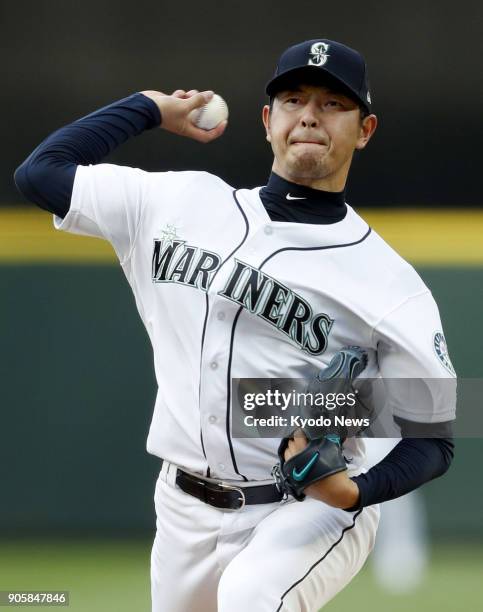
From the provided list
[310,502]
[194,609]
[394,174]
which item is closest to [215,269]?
[310,502]

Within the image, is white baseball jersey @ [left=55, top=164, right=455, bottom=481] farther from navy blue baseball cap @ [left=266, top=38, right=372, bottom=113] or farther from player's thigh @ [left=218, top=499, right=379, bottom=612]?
navy blue baseball cap @ [left=266, top=38, right=372, bottom=113]

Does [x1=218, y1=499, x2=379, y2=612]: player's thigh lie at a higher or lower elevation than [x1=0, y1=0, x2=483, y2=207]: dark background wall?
lower

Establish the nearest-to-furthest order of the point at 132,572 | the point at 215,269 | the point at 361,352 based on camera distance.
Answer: the point at 361,352
the point at 215,269
the point at 132,572

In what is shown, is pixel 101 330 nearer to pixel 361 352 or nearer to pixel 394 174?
pixel 394 174

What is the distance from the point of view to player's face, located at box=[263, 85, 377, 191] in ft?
5.88

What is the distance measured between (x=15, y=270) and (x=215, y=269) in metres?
1.85

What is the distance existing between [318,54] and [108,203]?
422 mm

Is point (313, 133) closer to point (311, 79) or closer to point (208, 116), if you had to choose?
point (311, 79)

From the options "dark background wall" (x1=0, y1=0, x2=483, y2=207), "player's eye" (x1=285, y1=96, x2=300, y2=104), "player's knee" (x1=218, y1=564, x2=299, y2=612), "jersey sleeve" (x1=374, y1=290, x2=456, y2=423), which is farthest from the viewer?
"dark background wall" (x1=0, y1=0, x2=483, y2=207)

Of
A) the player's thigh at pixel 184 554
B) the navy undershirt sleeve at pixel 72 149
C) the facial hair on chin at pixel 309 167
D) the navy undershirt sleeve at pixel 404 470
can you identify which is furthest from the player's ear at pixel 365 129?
the player's thigh at pixel 184 554

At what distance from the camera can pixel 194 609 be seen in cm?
185

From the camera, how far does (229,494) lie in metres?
1.77

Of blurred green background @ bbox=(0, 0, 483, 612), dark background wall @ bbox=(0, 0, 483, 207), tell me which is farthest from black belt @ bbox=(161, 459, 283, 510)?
dark background wall @ bbox=(0, 0, 483, 207)

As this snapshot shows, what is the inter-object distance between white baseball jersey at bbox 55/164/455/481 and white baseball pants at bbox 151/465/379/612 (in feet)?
0.25
